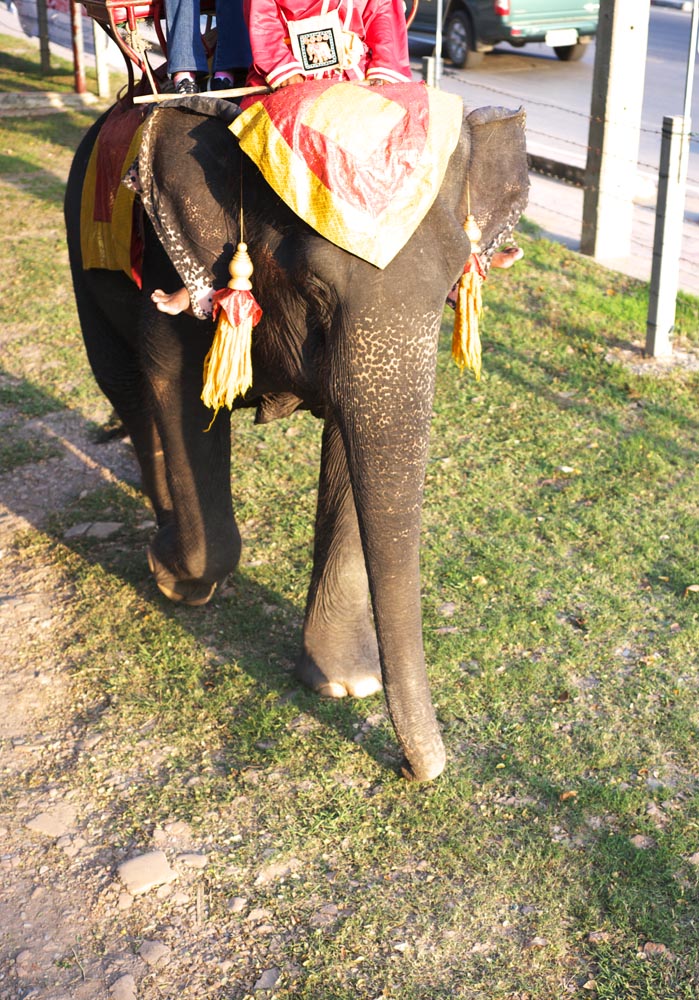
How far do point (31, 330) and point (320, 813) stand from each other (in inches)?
176

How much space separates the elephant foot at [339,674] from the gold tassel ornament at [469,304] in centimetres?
107

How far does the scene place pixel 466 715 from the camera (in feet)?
12.4

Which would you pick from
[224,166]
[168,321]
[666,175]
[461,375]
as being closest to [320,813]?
[168,321]

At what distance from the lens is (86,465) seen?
18.2 feet

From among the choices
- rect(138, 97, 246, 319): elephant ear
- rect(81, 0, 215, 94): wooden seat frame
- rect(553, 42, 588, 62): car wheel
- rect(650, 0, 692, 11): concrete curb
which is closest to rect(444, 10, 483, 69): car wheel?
rect(553, 42, 588, 62): car wheel

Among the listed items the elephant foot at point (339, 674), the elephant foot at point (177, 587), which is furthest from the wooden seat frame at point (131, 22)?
the elephant foot at point (339, 674)

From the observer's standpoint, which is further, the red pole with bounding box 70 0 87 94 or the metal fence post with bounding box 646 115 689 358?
the red pole with bounding box 70 0 87 94

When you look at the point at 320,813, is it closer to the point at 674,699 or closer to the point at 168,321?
the point at 674,699

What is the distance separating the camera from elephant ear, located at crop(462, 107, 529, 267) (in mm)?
3191

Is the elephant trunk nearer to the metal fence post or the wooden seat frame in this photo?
the wooden seat frame

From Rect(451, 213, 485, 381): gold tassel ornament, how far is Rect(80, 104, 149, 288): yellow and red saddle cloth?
101cm

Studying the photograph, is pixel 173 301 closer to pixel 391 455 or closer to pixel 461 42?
pixel 391 455

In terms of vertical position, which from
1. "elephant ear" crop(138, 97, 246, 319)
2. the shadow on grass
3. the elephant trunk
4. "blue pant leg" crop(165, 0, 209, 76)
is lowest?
the shadow on grass

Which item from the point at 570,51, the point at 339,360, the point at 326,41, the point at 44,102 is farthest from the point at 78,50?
the point at 339,360
